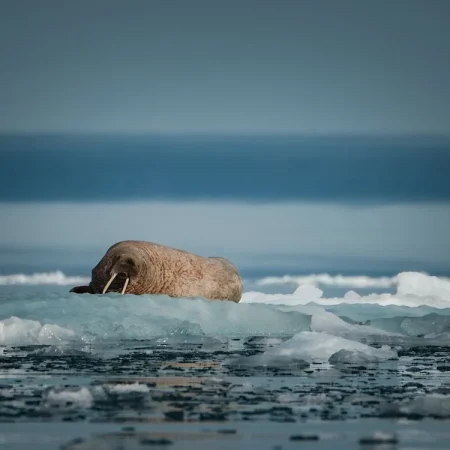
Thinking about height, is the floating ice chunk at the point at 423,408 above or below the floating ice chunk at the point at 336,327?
below

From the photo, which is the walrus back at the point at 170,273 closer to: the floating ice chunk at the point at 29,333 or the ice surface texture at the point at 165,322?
the ice surface texture at the point at 165,322

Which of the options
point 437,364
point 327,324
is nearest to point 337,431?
point 437,364

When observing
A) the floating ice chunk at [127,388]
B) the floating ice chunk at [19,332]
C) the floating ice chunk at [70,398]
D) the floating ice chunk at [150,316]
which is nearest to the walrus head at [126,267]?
the floating ice chunk at [150,316]

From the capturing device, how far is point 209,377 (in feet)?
23.8

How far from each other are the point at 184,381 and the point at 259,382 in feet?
1.95

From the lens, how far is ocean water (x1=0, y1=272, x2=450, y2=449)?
15.0 feet

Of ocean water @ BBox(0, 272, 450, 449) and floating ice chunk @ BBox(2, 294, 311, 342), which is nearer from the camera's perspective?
ocean water @ BBox(0, 272, 450, 449)

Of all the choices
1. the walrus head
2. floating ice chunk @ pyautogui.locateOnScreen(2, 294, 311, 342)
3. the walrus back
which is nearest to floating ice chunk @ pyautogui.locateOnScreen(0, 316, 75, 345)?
floating ice chunk @ pyautogui.locateOnScreen(2, 294, 311, 342)

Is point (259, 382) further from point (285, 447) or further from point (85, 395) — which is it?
point (285, 447)

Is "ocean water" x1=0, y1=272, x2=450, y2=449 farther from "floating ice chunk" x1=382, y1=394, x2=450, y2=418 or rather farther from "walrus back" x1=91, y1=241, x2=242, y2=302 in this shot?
"walrus back" x1=91, y1=241, x2=242, y2=302

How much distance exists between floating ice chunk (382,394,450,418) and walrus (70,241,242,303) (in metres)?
11.0

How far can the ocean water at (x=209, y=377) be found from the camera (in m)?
4.57

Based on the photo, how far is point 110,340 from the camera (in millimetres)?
11664

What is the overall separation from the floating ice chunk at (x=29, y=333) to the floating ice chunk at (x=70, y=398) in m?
5.27
